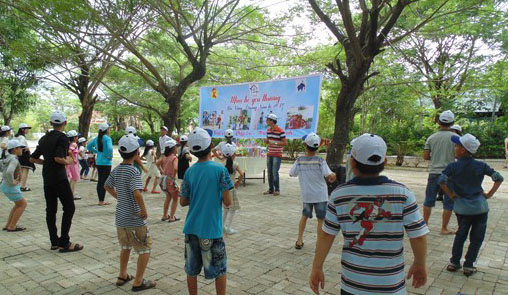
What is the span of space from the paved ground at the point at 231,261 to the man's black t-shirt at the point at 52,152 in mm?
1021

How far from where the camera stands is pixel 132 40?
14.3 meters

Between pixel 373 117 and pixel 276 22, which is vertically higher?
pixel 276 22

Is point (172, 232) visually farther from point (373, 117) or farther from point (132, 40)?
point (373, 117)

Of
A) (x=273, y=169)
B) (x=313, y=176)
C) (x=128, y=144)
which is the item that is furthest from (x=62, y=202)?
(x=273, y=169)

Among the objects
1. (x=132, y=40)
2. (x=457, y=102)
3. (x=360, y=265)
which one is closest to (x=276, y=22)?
(x=132, y=40)

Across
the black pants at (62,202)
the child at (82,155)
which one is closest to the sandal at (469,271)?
the black pants at (62,202)

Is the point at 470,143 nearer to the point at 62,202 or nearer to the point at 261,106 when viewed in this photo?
the point at 62,202

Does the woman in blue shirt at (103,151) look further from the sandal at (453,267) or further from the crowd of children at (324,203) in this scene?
the sandal at (453,267)

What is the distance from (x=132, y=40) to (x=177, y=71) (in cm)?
725

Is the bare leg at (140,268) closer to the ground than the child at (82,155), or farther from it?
closer to the ground

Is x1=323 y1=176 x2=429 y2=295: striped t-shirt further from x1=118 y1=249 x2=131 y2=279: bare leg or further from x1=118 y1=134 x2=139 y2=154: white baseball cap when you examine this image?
x1=118 y1=249 x2=131 y2=279: bare leg

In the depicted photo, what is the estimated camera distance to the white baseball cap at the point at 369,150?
6.50 feet

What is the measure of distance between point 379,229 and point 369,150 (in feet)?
1.52

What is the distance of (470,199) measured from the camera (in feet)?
12.5
